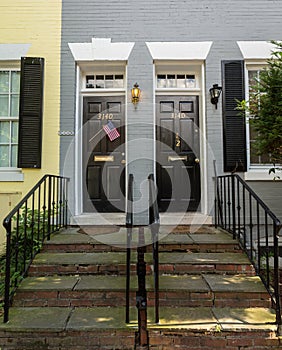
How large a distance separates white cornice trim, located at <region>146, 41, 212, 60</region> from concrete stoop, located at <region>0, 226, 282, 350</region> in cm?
283

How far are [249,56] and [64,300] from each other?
14.7 feet

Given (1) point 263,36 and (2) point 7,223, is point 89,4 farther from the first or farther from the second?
(2) point 7,223

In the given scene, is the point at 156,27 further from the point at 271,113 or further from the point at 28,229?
the point at 28,229

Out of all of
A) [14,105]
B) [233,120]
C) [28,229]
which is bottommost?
[28,229]

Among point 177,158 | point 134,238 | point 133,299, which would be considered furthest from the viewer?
point 177,158

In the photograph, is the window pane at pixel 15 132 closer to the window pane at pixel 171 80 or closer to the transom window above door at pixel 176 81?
the transom window above door at pixel 176 81

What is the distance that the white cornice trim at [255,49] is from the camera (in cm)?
495

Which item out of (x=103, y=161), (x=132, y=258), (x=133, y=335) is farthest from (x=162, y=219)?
(x=133, y=335)

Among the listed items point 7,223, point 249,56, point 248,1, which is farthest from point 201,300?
point 248,1

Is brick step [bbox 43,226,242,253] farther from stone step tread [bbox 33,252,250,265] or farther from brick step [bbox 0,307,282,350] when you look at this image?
brick step [bbox 0,307,282,350]

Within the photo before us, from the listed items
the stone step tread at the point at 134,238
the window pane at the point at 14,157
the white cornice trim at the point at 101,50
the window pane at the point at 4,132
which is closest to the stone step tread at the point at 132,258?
the stone step tread at the point at 134,238

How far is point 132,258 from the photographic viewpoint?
3.58 metres

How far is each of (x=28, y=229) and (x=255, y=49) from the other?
4436mm

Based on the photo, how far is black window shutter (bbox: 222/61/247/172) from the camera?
4.84 metres
